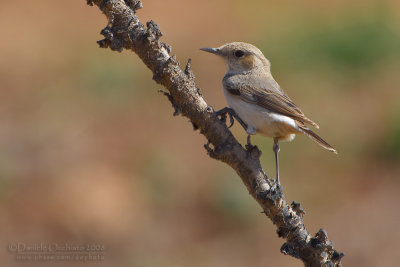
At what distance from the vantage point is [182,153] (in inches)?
418

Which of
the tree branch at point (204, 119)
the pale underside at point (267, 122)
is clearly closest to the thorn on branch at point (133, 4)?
the tree branch at point (204, 119)

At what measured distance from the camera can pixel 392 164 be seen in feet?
34.2

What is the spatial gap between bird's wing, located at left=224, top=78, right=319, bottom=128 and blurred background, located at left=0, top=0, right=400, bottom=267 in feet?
12.3

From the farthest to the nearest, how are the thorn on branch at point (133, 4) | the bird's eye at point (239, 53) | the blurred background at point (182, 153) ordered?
the blurred background at point (182, 153)
the bird's eye at point (239, 53)
the thorn on branch at point (133, 4)

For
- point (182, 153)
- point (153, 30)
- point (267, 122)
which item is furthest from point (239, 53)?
point (182, 153)

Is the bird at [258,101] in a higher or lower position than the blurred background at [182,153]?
lower

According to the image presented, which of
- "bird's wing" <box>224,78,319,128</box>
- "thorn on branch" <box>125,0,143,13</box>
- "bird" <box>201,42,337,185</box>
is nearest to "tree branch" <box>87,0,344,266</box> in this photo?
"thorn on branch" <box>125,0,143,13</box>

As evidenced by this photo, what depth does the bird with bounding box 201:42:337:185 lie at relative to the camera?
484 centimetres

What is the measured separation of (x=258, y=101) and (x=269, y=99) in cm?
14

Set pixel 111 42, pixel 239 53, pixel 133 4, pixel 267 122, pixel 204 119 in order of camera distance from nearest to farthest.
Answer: pixel 111 42 → pixel 133 4 → pixel 204 119 → pixel 267 122 → pixel 239 53

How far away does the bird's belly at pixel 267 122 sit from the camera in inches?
190

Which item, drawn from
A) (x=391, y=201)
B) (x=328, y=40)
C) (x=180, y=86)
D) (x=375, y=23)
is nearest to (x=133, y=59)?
(x=328, y=40)

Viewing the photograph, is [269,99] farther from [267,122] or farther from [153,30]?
[153,30]

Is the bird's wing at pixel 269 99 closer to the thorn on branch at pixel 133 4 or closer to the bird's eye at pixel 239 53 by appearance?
the bird's eye at pixel 239 53
